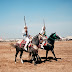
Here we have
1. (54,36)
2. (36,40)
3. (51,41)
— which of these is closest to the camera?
(36,40)

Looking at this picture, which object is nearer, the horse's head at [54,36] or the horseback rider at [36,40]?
the horseback rider at [36,40]

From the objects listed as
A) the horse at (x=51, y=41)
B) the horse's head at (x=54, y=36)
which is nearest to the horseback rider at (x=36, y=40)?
the horse at (x=51, y=41)

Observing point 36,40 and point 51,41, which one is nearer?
point 36,40

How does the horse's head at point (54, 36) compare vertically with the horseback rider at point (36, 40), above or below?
above

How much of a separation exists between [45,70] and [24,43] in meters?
3.18

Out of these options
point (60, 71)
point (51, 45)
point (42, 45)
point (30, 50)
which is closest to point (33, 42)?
point (30, 50)

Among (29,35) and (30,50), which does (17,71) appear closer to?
(30,50)

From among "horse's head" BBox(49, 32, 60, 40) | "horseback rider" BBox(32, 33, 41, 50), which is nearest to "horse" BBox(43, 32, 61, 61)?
"horse's head" BBox(49, 32, 60, 40)

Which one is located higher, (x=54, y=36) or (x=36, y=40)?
(x=54, y=36)

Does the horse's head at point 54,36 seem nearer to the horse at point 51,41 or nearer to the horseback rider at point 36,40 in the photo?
the horse at point 51,41

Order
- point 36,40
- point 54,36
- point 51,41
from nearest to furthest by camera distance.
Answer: point 36,40 → point 54,36 → point 51,41

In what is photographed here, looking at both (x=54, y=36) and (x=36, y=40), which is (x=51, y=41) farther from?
(x=36, y=40)

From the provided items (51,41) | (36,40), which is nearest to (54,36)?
(51,41)

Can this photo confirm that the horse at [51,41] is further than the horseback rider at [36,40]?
Yes
